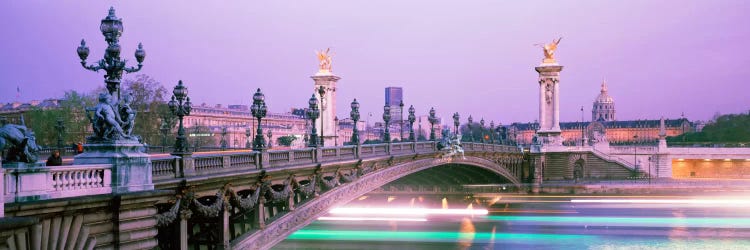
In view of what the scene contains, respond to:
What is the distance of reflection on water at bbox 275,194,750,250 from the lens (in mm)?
51062

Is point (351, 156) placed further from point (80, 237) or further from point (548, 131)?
point (548, 131)

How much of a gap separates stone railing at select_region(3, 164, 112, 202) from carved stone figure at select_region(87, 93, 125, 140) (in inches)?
27.9

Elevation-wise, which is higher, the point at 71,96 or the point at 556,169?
the point at 71,96

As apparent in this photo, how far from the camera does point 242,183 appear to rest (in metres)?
22.7

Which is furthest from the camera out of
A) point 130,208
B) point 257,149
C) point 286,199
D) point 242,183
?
point 286,199

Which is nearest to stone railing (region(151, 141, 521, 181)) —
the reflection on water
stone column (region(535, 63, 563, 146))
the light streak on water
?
the reflection on water

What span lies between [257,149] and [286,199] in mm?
2760

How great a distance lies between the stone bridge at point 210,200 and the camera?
1398cm

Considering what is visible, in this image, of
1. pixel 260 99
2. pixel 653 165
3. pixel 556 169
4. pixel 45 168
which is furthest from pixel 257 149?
pixel 653 165

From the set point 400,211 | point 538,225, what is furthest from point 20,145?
point 400,211

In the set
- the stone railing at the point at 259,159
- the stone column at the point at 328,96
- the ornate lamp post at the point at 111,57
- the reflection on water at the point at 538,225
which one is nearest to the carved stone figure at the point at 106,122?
the ornate lamp post at the point at 111,57

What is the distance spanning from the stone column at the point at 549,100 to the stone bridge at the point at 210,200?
55346 millimetres

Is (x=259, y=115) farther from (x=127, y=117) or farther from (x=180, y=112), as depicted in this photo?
(x=127, y=117)

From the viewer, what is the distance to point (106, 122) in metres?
15.7
